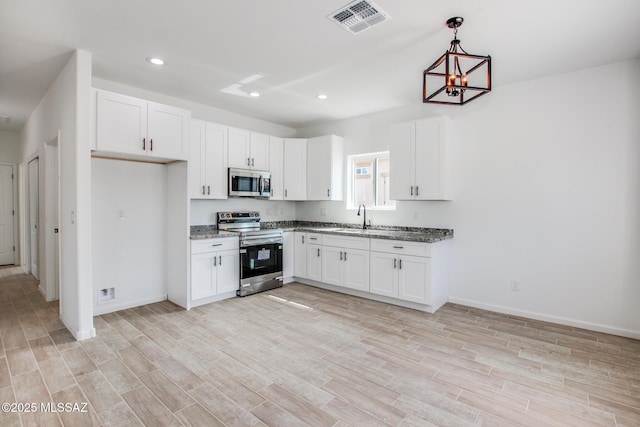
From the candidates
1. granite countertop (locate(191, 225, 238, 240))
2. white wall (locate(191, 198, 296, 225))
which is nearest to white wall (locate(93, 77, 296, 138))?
white wall (locate(191, 198, 296, 225))

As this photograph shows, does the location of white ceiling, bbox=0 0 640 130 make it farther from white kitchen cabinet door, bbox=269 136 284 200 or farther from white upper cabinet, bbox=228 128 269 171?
white kitchen cabinet door, bbox=269 136 284 200

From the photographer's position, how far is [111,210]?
3.92 meters

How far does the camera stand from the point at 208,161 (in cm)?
446

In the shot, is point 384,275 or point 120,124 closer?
point 120,124

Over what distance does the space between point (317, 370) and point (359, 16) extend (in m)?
2.81

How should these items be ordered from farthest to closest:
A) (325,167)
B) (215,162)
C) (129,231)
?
(325,167) → (215,162) → (129,231)

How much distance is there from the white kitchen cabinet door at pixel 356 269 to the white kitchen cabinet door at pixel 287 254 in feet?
3.41

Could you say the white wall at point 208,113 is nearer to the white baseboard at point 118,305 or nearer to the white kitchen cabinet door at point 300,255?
the white kitchen cabinet door at point 300,255

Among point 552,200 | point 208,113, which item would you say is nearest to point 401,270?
point 552,200

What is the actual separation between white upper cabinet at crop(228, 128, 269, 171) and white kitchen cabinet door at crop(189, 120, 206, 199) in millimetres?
443

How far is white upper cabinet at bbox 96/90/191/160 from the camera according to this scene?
11.0 ft

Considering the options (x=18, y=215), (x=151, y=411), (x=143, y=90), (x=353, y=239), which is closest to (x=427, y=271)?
(x=353, y=239)

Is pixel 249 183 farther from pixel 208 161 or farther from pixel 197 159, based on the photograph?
pixel 197 159

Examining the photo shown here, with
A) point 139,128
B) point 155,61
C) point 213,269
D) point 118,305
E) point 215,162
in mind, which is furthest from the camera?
point 215,162
